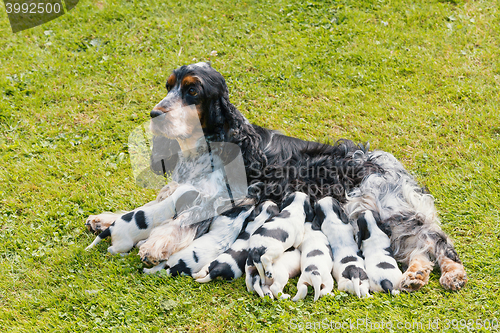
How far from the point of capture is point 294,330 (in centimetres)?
327

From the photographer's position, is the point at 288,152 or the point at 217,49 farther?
the point at 217,49

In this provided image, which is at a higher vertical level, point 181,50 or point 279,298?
point 181,50

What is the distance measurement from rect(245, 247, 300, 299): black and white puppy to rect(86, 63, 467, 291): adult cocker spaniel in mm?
744

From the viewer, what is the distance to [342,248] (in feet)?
12.4

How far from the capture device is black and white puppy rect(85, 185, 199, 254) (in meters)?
3.96

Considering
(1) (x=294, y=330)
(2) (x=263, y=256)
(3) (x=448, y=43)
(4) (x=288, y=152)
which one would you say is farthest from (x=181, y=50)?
(1) (x=294, y=330)

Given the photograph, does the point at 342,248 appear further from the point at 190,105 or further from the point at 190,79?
the point at 190,79

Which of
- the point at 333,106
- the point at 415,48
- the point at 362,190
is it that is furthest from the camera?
the point at 415,48

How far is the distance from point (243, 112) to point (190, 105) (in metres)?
2.01

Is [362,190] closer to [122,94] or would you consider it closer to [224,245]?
[224,245]

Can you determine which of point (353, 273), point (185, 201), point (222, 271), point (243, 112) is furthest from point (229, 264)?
point (243, 112)

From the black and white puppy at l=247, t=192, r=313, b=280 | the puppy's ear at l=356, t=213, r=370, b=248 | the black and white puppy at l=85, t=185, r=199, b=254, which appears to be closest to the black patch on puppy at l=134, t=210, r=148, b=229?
the black and white puppy at l=85, t=185, r=199, b=254

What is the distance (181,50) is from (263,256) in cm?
455

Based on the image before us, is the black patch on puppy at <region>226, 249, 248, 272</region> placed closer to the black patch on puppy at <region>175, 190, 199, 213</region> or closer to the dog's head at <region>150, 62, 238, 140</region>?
the black patch on puppy at <region>175, 190, 199, 213</region>
